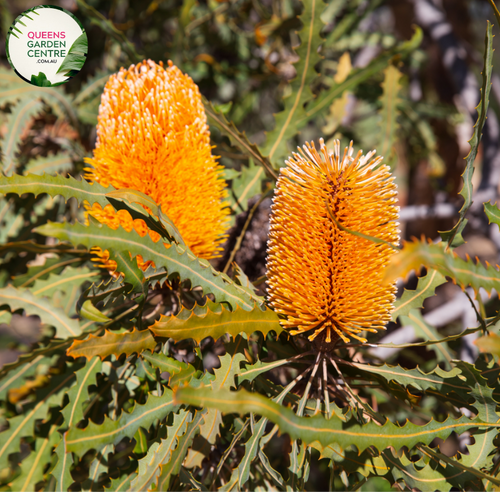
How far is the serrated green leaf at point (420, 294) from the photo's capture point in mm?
644

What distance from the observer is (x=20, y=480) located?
0.71m

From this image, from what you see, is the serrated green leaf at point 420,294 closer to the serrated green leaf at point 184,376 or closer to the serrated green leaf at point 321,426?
the serrated green leaf at point 321,426

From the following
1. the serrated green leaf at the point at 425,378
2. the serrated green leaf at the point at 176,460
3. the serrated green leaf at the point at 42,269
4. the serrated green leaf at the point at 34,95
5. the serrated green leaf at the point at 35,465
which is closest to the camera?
the serrated green leaf at the point at 176,460

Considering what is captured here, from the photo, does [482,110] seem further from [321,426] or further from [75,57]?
[75,57]

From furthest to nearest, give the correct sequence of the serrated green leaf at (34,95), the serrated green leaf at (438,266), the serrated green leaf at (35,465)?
the serrated green leaf at (34,95) → the serrated green leaf at (35,465) → the serrated green leaf at (438,266)

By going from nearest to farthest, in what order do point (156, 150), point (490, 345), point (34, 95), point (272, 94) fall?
point (490, 345), point (156, 150), point (34, 95), point (272, 94)

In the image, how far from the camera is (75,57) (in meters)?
0.83

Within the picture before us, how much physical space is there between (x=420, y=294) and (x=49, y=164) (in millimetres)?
931

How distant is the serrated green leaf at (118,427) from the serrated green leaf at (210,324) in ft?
0.36

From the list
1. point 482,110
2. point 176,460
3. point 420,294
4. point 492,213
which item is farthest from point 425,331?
point 176,460

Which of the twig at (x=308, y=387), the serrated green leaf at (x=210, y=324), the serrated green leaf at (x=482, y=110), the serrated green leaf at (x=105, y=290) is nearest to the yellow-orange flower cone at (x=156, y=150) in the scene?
the serrated green leaf at (x=105, y=290)

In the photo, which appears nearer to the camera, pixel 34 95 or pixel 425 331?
pixel 425 331

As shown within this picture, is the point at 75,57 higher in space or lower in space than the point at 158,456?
higher

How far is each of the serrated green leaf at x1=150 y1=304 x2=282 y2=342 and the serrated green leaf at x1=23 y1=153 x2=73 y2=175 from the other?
69 cm
